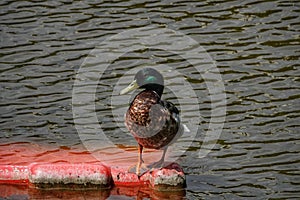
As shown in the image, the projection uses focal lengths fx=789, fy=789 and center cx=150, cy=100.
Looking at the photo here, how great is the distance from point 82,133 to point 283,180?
302 cm

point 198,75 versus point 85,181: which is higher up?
point 198,75

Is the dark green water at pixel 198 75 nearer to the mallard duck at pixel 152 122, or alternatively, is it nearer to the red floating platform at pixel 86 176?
the red floating platform at pixel 86 176

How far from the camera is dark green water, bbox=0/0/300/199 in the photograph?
389 inches

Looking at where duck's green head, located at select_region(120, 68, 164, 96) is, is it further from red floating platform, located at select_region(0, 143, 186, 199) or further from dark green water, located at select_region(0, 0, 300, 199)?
dark green water, located at select_region(0, 0, 300, 199)

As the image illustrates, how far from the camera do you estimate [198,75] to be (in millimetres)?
12547

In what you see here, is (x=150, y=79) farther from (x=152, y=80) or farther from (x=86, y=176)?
(x=86, y=176)

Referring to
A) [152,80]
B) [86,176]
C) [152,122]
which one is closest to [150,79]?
[152,80]

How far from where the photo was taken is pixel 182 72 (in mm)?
12672

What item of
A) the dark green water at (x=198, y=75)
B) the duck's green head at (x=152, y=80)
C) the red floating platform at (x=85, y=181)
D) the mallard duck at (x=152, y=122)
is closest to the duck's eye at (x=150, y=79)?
the duck's green head at (x=152, y=80)

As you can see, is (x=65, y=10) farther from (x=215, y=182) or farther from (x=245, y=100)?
(x=215, y=182)

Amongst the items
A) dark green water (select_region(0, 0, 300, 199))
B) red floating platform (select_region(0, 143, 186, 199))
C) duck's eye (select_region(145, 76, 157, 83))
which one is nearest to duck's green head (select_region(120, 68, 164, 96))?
duck's eye (select_region(145, 76, 157, 83))

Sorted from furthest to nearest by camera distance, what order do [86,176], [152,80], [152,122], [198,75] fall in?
[198,75] < [152,80] < [152,122] < [86,176]

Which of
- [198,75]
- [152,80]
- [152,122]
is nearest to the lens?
[152,122]

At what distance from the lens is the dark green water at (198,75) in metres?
9.88
